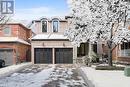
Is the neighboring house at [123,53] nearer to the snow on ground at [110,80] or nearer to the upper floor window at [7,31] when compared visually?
the upper floor window at [7,31]

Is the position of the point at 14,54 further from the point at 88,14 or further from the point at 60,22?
the point at 88,14

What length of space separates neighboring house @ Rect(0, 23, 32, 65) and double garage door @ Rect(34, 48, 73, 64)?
2855mm

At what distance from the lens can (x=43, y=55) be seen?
50.8m

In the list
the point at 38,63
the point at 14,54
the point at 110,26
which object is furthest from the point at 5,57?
the point at 110,26

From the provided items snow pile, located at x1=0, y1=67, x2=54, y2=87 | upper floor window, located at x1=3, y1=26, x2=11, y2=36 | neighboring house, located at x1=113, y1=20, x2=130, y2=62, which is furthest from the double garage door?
snow pile, located at x1=0, y1=67, x2=54, y2=87

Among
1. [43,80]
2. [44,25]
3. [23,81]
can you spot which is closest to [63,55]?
[44,25]

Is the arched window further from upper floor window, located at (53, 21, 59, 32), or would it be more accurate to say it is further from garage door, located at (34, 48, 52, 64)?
garage door, located at (34, 48, 52, 64)

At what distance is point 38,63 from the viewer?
50.8 m

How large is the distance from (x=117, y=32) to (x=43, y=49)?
53.1 feet

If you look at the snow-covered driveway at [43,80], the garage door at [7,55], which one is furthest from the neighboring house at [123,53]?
the snow-covered driveway at [43,80]

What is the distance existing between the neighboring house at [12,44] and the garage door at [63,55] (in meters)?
5.55

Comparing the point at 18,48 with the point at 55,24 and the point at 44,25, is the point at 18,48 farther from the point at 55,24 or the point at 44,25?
the point at 55,24

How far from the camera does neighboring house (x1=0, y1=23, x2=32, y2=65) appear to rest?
4803 centimetres

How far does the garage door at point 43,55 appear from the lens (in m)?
50.8
